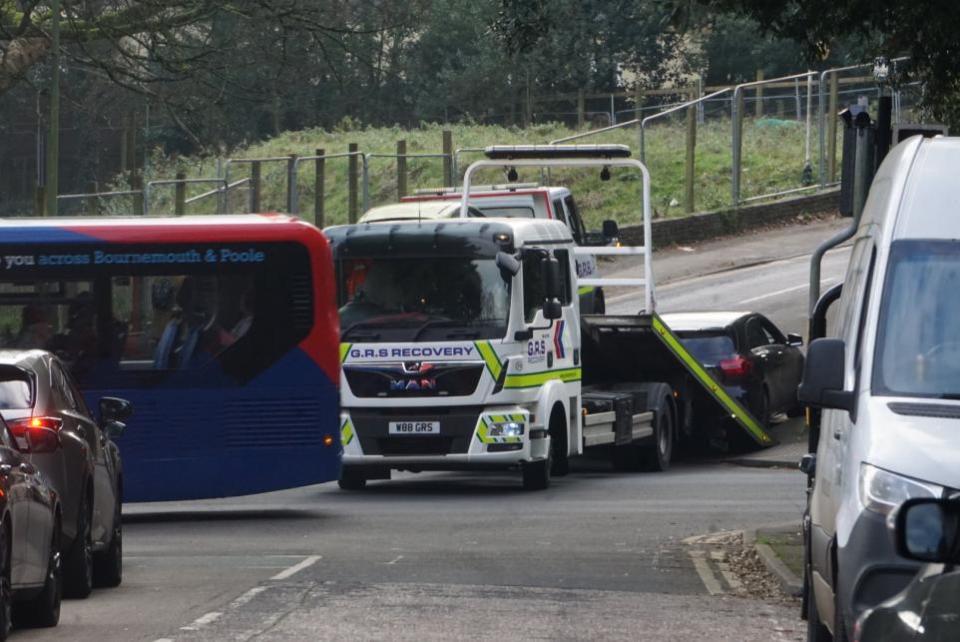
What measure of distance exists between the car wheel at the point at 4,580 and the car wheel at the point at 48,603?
0.76 m

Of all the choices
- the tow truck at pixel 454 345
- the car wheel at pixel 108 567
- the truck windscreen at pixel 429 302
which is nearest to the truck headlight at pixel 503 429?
the tow truck at pixel 454 345

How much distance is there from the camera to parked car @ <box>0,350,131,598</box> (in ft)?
38.3

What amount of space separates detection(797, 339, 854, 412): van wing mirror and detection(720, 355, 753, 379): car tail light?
1650cm

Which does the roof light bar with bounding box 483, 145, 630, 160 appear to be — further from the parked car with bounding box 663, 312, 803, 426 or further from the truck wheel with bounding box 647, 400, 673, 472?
the truck wheel with bounding box 647, 400, 673, 472

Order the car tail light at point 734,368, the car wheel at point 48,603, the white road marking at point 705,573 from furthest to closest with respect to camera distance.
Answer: the car tail light at point 734,368 → the white road marking at point 705,573 → the car wheel at point 48,603

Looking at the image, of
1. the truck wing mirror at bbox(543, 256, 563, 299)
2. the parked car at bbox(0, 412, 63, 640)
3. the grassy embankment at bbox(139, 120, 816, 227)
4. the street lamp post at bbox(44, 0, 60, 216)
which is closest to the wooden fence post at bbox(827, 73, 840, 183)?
the grassy embankment at bbox(139, 120, 816, 227)

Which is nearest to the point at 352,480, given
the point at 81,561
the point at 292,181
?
the point at 81,561

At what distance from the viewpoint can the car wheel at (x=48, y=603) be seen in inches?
416

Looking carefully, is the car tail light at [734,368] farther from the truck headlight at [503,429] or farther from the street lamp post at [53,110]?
the street lamp post at [53,110]

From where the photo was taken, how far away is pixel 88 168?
60.6m

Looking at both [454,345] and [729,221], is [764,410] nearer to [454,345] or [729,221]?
[454,345]

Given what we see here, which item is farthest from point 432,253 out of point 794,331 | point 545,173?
point 545,173

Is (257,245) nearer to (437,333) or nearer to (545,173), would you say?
(437,333)

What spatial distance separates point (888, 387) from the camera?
750 cm
